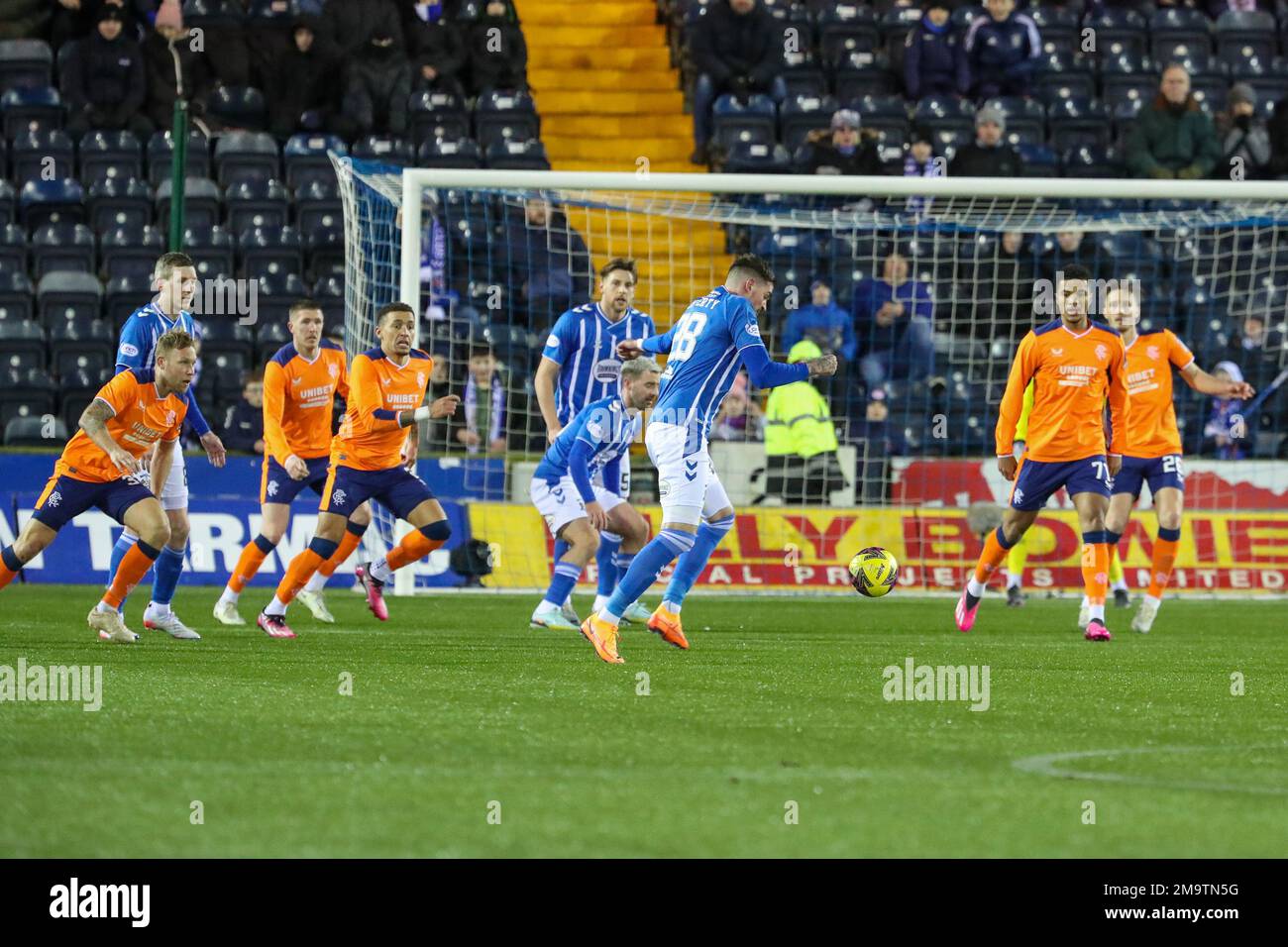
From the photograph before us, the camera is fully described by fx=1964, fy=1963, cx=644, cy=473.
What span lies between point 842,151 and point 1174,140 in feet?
11.7

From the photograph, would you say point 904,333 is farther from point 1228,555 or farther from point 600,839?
point 600,839

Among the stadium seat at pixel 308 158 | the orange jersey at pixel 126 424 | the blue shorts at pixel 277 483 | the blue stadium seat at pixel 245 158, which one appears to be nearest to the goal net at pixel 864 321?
the stadium seat at pixel 308 158

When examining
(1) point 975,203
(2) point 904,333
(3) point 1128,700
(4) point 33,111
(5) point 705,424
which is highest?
(4) point 33,111

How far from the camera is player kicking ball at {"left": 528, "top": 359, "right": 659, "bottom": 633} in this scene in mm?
11305

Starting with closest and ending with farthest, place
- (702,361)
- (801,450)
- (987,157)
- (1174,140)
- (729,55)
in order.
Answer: (702,361)
(801,450)
(987,157)
(1174,140)
(729,55)

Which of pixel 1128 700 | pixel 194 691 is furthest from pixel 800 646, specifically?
pixel 194 691

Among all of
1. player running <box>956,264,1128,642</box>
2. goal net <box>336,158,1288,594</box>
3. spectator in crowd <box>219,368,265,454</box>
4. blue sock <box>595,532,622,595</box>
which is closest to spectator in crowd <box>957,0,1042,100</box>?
goal net <box>336,158,1288,594</box>

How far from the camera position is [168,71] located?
835 inches

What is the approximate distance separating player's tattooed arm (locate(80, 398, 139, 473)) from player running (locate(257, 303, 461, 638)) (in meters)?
1.58

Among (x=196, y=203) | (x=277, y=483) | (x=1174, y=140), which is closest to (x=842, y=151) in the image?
(x=1174, y=140)

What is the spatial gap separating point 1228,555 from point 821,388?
4282mm

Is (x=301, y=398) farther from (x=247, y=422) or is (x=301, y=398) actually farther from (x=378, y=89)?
(x=378, y=89)

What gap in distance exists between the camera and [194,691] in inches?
322

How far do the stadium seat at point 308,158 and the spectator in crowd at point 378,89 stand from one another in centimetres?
43
